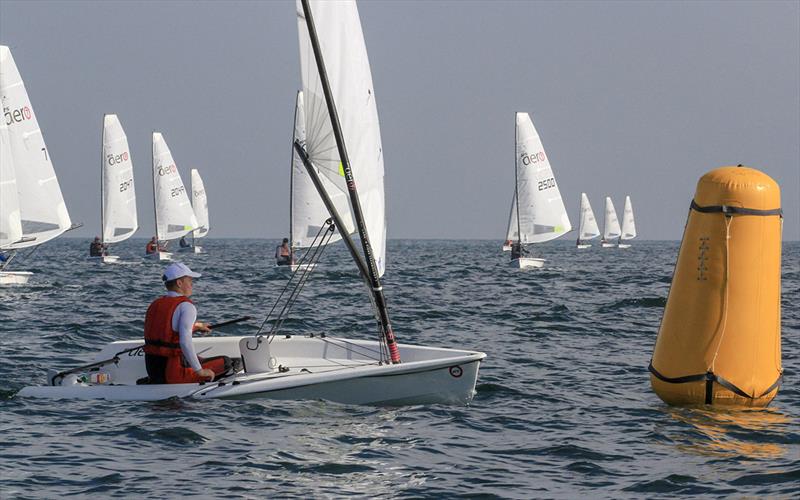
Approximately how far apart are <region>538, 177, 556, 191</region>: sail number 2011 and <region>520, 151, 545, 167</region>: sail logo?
1002 millimetres

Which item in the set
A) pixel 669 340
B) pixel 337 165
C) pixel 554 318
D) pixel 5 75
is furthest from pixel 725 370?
pixel 5 75

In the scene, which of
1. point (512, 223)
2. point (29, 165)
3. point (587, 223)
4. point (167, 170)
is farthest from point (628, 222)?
point (29, 165)

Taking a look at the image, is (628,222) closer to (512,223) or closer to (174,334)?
(512,223)

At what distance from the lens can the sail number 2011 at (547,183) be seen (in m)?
45.6

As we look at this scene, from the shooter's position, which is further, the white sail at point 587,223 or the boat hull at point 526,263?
the white sail at point 587,223

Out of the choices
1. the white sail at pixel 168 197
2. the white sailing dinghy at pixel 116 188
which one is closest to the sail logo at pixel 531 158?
the white sailing dinghy at pixel 116 188

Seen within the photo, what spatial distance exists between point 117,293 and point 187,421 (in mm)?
18730

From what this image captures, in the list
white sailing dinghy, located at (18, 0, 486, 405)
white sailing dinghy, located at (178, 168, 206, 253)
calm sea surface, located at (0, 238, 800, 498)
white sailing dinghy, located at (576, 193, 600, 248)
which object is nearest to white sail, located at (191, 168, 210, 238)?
white sailing dinghy, located at (178, 168, 206, 253)

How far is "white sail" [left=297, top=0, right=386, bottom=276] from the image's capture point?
10680 millimetres

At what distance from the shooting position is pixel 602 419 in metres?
9.70

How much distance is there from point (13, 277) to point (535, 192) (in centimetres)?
2442

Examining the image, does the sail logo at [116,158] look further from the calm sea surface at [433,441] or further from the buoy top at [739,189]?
the buoy top at [739,189]

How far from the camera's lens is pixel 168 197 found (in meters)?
57.4

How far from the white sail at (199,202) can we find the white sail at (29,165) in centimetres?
4465
